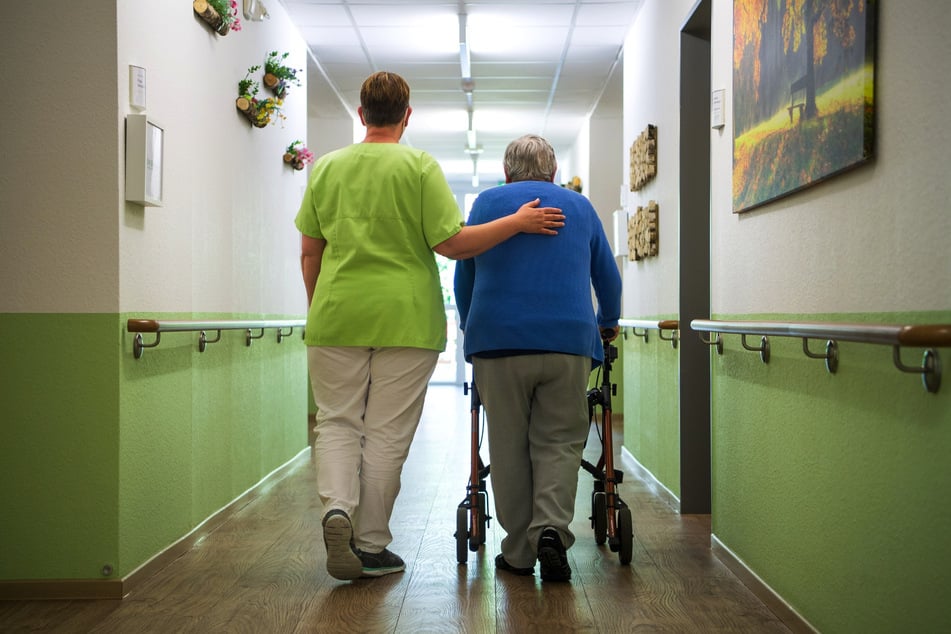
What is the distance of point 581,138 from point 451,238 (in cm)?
713

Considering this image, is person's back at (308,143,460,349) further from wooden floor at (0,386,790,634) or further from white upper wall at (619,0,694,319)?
white upper wall at (619,0,694,319)

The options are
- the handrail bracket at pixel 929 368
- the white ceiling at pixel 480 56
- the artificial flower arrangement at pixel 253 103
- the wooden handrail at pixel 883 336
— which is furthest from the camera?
the white ceiling at pixel 480 56

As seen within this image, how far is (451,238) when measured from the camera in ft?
10.4

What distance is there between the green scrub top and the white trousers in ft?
0.22

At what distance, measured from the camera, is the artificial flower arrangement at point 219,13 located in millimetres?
3883

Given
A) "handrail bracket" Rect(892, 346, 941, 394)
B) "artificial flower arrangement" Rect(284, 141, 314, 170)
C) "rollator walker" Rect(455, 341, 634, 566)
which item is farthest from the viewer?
"artificial flower arrangement" Rect(284, 141, 314, 170)

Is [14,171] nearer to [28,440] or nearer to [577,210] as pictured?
[28,440]

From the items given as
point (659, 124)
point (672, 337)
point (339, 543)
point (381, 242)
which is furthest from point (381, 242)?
point (659, 124)

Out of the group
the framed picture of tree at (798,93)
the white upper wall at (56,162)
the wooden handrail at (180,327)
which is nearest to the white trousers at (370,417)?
the wooden handrail at (180,327)

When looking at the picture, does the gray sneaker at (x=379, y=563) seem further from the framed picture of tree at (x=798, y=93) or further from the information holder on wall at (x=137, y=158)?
the framed picture of tree at (x=798, y=93)

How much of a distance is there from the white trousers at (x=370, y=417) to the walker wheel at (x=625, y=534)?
0.73m

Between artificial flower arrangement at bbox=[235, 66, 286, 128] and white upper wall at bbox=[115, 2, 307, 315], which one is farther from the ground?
artificial flower arrangement at bbox=[235, 66, 286, 128]

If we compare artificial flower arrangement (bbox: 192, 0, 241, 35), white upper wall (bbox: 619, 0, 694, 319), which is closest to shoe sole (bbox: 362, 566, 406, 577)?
white upper wall (bbox: 619, 0, 694, 319)

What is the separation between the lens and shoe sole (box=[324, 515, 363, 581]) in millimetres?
2953
